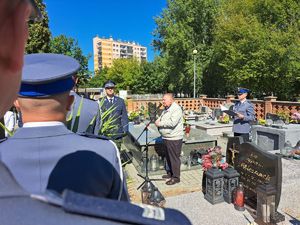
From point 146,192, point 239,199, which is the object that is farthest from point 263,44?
point 146,192

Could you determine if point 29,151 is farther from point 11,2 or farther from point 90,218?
point 11,2

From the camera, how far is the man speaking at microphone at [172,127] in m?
5.97

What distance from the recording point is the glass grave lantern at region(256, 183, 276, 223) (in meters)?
4.24

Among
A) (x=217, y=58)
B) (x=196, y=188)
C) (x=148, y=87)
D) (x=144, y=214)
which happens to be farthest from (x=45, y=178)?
(x=148, y=87)

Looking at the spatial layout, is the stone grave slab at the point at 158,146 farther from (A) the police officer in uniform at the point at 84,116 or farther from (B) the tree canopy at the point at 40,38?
(B) the tree canopy at the point at 40,38

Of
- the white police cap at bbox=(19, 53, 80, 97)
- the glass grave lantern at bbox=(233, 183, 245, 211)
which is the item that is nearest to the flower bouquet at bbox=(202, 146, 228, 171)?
the glass grave lantern at bbox=(233, 183, 245, 211)

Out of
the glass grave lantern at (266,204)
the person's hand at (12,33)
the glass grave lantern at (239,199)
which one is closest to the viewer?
the person's hand at (12,33)

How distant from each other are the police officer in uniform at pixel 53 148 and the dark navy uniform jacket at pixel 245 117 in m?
5.74

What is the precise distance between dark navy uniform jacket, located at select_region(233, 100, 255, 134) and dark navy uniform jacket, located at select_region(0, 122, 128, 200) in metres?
5.76

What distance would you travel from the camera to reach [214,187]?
5.06 m

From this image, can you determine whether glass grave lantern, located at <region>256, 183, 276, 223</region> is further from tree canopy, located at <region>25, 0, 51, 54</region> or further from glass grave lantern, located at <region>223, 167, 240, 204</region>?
tree canopy, located at <region>25, 0, 51, 54</region>

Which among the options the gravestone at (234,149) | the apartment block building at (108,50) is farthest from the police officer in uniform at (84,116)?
the apartment block building at (108,50)

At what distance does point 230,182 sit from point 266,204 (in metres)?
0.92

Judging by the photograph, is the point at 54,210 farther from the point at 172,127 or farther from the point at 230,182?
the point at 172,127
